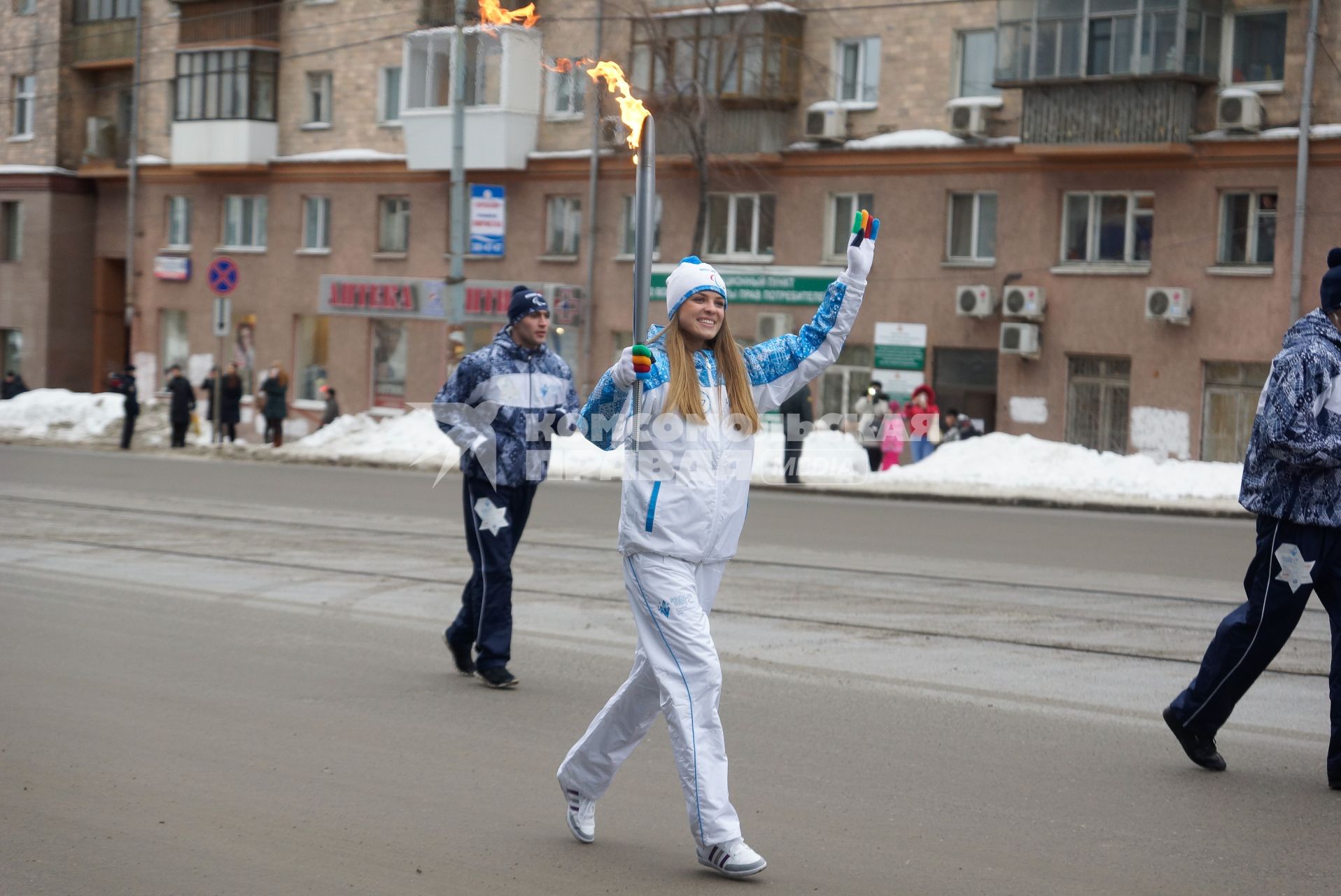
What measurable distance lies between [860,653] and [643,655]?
3.83 metres

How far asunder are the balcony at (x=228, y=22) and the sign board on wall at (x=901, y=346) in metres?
16.9

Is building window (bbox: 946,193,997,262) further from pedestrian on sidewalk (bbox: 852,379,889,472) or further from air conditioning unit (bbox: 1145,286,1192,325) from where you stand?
air conditioning unit (bbox: 1145,286,1192,325)

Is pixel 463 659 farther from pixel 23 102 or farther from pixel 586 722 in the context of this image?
pixel 23 102

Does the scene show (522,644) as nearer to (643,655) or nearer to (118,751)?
(118,751)

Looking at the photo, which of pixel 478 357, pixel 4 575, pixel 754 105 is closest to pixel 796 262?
pixel 754 105

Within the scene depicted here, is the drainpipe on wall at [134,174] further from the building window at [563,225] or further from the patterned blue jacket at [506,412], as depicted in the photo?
the patterned blue jacket at [506,412]

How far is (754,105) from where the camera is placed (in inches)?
1171

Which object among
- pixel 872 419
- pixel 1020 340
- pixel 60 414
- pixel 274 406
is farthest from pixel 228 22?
pixel 1020 340

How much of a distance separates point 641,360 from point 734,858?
1.47 metres

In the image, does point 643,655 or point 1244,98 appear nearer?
point 643,655

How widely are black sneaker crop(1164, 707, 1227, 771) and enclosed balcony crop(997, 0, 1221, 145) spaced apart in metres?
20.5

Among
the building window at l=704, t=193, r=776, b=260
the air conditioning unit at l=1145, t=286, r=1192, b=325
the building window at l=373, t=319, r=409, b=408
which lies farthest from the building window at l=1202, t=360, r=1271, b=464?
the building window at l=373, t=319, r=409, b=408

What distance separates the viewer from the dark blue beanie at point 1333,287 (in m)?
5.89

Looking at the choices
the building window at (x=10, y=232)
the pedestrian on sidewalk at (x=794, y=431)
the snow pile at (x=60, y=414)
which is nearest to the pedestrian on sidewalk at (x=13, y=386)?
the snow pile at (x=60, y=414)
